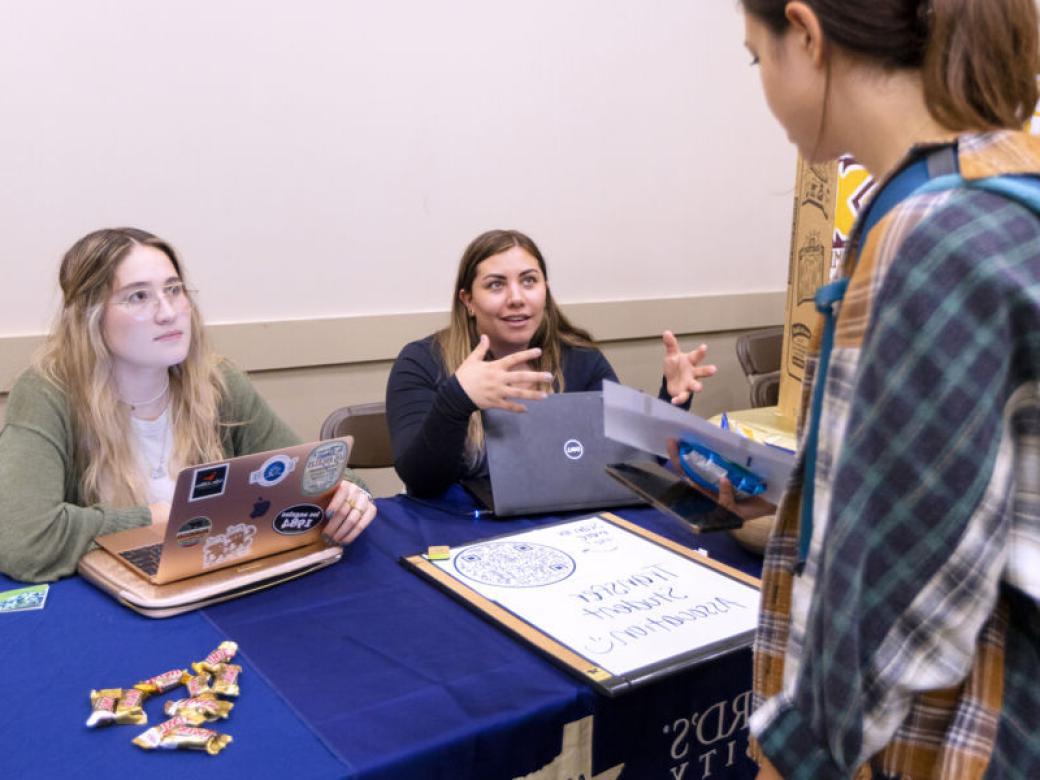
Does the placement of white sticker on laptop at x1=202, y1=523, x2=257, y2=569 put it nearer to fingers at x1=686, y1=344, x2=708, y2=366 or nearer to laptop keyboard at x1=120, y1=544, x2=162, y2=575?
laptop keyboard at x1=120, y1=544, x2=162, y2=575

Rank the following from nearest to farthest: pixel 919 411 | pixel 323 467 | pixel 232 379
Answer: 1. pixel 919 411
2. pixel 323 467
3. pixel 232 379

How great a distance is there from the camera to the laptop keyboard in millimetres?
1246

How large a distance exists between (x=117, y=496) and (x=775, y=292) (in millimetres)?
3134

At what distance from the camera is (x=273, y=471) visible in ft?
4.07

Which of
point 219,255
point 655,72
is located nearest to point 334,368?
point 219,255

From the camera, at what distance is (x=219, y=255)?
101 inches

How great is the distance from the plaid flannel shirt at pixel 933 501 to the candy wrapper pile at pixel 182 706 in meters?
0.60

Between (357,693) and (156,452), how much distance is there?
89 centimetres

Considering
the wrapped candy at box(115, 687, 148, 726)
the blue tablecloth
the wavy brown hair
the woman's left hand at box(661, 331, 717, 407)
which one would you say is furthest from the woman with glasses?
the wavy brown hair

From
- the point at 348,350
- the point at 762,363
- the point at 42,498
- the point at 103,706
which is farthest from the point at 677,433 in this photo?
the point at 762,363

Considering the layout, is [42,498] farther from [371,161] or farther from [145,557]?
[371,161]

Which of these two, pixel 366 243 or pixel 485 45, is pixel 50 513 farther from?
pixel 485 45

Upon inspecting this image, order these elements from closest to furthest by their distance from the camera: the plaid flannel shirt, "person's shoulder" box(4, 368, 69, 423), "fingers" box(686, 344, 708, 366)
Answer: the plaid flannel shirt, "person's shoulder" box(4, 368, 69, 423), "fingers" box(686, 344, 708, 366)

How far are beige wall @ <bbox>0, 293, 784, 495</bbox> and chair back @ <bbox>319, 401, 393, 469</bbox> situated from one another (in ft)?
1.87
